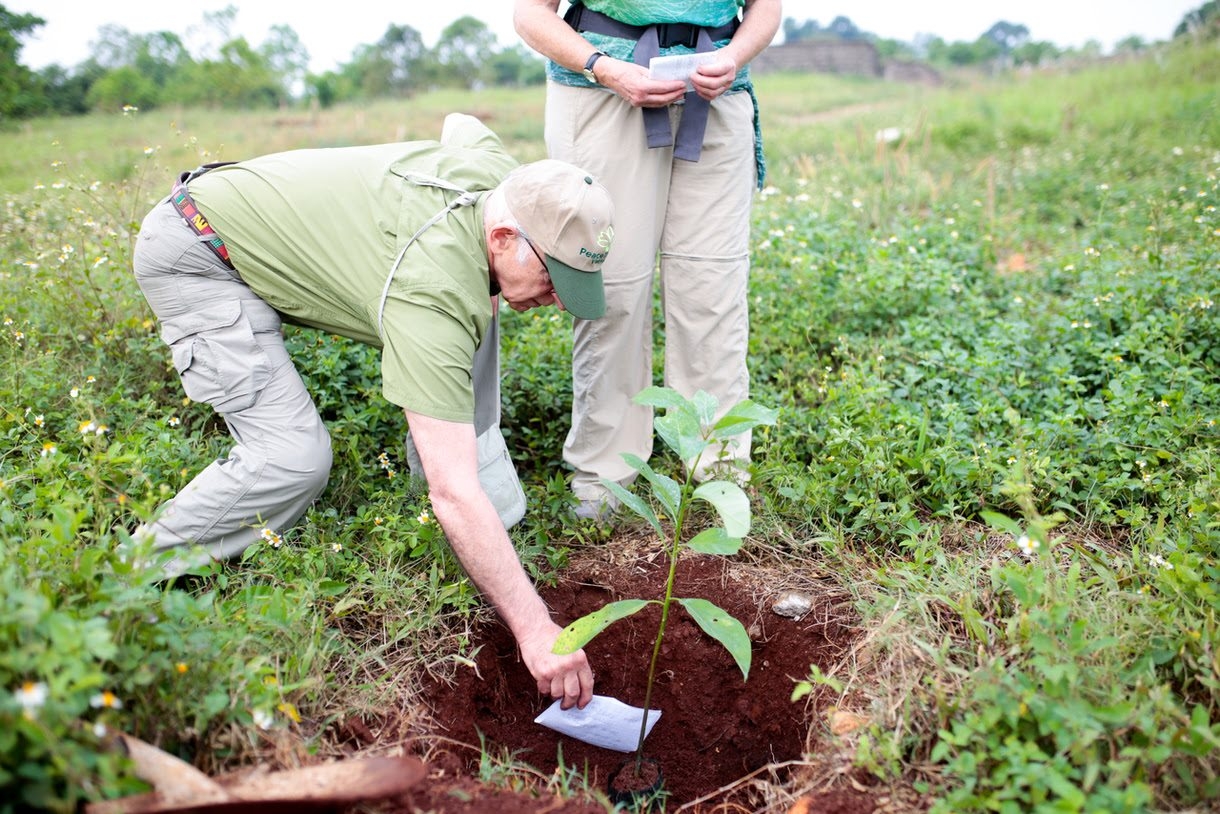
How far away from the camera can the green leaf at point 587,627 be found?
1.84 meters

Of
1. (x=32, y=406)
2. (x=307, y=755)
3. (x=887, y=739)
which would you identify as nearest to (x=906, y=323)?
(x=887, y=739)

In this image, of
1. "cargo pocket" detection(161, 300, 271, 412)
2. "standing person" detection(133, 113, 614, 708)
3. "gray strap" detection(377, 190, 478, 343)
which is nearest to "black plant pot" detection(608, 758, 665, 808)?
"standing person" detection(133, 113, 614, 708)

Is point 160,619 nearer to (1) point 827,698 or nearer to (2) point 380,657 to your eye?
(2) point 380,657

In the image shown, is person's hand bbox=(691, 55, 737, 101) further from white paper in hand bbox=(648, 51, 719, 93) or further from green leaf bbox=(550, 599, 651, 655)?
green leaf bbox=(550, 599, 651, 655)

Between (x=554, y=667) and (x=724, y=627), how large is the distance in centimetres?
40

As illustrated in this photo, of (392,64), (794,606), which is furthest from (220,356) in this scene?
(392,64)

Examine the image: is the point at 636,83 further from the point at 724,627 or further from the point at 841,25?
the point at 841,25

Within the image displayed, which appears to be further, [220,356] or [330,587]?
[220,356]

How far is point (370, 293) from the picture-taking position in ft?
6.85

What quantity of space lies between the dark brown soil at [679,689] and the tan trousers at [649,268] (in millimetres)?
399

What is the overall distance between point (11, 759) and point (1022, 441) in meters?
2.51

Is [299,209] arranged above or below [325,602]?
above

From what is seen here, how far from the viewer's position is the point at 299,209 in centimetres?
223

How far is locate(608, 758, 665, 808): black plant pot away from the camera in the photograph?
210 cm
